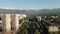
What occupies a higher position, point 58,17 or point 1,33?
point 58,17

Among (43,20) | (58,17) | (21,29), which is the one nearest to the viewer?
(21,29)

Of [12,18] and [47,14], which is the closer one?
[12,18]

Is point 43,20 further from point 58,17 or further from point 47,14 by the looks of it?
point 58,17

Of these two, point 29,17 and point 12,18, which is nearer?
point 12,18

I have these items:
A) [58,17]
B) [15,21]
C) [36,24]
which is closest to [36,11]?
[36,24]

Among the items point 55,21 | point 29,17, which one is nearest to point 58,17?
point 55,21

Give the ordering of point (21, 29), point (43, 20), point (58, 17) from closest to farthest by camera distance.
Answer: point (21, 29), point (43, 20), point (58, 17)

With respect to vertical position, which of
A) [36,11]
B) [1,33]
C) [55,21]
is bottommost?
[1,33]

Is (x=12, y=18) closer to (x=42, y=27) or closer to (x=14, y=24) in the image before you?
(x=14, y=24)

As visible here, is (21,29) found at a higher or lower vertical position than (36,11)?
lower
